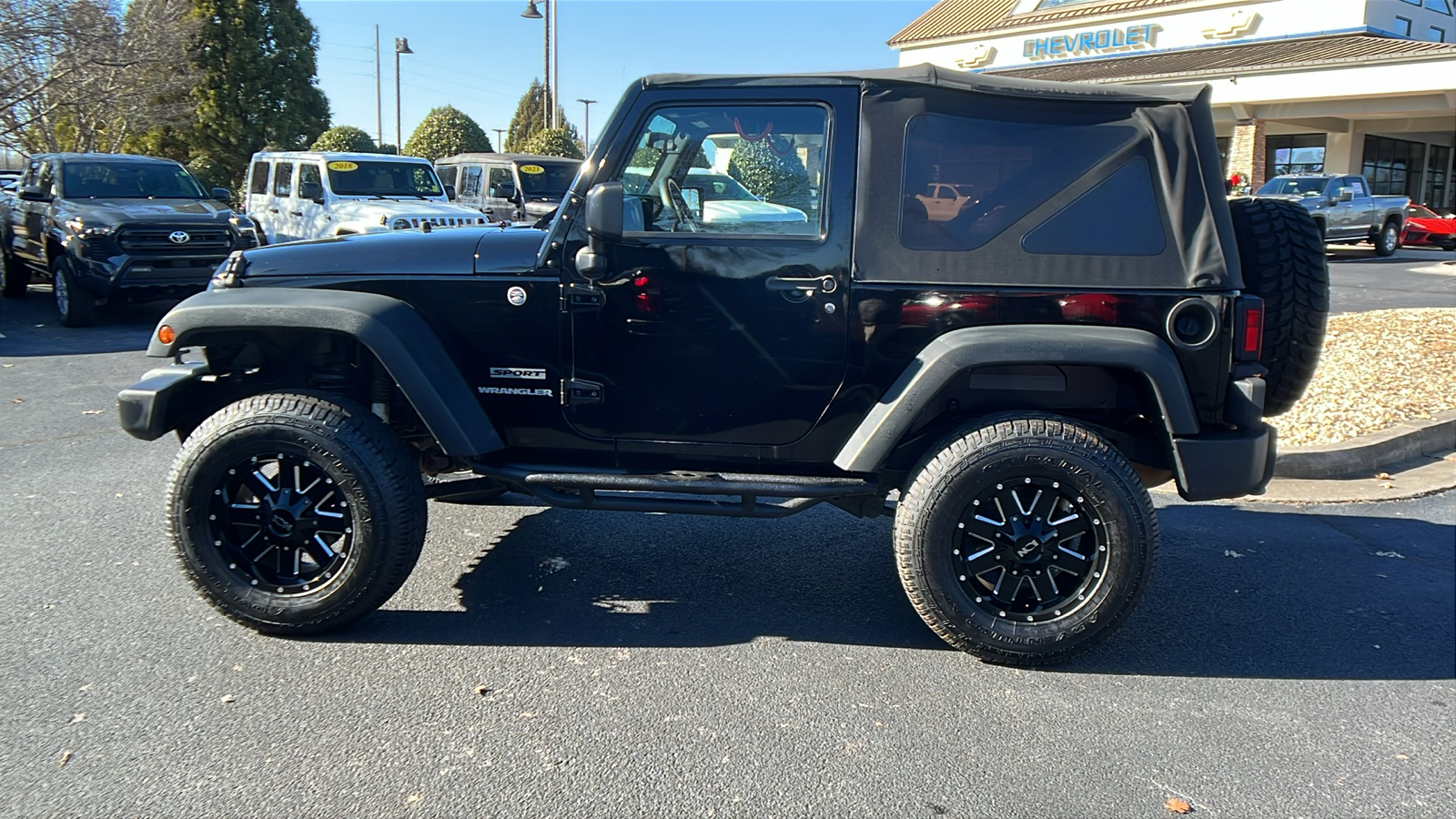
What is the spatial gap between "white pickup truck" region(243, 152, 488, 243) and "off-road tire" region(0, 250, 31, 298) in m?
2.86

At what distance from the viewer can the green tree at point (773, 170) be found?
3.72 m

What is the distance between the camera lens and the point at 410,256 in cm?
393

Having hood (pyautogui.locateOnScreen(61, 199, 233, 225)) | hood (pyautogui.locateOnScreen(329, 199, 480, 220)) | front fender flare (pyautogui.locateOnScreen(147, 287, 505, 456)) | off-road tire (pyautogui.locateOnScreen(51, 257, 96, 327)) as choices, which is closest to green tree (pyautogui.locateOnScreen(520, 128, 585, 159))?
hood (pyautogui.locateOnScreen(329, 199, 480, 220))

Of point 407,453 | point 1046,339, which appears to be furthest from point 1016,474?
point 407,453

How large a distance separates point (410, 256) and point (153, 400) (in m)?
1.06

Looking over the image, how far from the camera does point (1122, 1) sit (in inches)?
1265

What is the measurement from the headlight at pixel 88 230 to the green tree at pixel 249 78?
16629mm

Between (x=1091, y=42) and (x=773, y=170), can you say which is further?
(x=1091, y=42)

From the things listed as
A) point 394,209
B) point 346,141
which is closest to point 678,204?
point 394,209

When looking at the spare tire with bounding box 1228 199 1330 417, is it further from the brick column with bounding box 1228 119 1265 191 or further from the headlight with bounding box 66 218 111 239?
the brick column with bounding box 1228 119 1265 191

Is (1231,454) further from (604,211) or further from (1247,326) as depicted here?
(604,211)

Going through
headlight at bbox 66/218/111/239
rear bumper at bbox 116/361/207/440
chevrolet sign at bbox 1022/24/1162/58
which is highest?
chevrolet sign at bbox 1022/24/1162/58

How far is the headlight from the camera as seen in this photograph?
10891 millimetres

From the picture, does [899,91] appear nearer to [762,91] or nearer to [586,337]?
[762,91]
